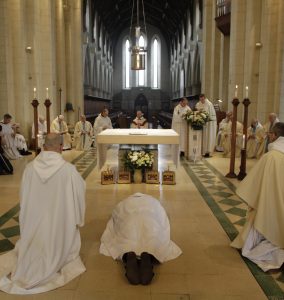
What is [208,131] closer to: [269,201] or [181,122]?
[181,122]

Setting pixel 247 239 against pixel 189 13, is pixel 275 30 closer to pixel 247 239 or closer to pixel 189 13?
pixel 247 239

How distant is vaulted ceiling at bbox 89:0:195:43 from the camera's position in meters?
32.2

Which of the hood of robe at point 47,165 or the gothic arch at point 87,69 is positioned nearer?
the hood of robe at point 47,165

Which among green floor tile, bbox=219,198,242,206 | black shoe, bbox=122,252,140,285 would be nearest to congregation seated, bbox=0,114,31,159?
green floor tile, bbox=219,198,242,206

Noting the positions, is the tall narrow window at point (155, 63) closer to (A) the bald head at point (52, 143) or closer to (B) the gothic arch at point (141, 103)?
(B) the gothic arch at point (141, 103)

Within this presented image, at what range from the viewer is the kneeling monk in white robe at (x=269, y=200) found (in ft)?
13.9

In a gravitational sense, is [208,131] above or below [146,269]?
above

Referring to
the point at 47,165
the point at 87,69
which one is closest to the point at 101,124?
the point at 47,165

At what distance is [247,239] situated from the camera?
14.9ft

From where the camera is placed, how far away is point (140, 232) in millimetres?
4367

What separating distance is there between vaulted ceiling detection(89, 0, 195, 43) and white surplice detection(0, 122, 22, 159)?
65.5ft

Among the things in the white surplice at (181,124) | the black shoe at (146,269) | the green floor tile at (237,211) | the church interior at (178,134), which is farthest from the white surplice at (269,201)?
the white surplice at (181,124)

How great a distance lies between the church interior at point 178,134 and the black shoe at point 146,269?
0.08m

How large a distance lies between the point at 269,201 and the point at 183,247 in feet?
4.07
